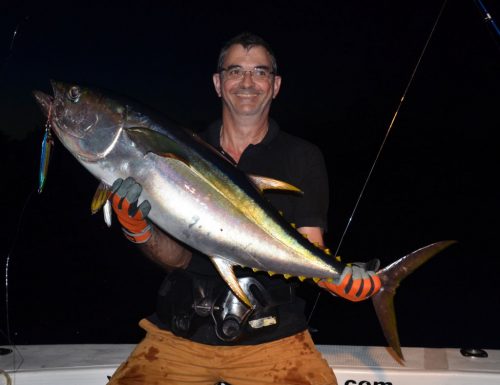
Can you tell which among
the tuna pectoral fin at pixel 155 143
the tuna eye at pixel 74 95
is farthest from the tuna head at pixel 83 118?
the tuna pectoral fin at pixel 155 143

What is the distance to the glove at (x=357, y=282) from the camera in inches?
106

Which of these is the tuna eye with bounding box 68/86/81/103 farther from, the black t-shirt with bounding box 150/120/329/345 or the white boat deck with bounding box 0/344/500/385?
the white boat deck with bounding box 0/344/500/385

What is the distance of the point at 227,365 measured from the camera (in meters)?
3.10

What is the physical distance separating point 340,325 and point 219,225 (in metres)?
8.79

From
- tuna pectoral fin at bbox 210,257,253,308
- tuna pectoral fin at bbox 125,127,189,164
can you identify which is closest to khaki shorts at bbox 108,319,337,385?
tuna pectoral fin at bbox 210,257,253,308

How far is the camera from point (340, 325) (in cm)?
1064

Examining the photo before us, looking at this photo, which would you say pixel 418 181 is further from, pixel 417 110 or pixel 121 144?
pixel 417 110

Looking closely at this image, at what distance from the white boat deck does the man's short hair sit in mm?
2186

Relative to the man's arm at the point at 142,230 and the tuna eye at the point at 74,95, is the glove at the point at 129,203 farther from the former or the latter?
the tuna eye at the point at 74,95

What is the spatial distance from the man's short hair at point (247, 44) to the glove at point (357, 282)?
5.30ft

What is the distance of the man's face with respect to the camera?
348cm

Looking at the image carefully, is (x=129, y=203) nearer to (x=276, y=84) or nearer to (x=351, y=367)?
(x=276, y=84)

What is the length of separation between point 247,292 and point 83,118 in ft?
4.72

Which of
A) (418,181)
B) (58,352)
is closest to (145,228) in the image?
(58,352)
